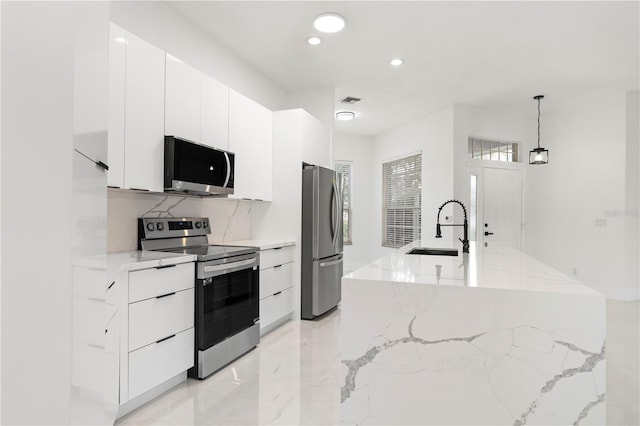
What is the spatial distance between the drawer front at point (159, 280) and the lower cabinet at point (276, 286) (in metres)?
0.96

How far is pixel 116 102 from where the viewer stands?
2.14m

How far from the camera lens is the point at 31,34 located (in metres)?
0.19

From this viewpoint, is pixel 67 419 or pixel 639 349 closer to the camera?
pixel 67 419

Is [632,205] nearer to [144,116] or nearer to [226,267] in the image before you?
[226,267]

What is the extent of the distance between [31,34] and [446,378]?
1.47 meters

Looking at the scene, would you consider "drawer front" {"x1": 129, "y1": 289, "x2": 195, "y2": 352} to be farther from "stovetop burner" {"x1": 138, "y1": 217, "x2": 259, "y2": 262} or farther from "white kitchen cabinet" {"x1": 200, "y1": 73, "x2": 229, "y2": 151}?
"white kitchen cabinet" {"x1": 200, "y1": 73, "x2": 229, "y2": 151}

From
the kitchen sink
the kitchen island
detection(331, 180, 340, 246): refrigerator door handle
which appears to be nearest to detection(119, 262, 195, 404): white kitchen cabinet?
the kitchen island

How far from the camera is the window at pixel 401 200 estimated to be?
254 inches

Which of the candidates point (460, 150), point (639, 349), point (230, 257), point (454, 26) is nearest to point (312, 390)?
point (230, 257)

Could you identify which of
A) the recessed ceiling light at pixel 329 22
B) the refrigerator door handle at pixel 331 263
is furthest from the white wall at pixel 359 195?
the recessed ceiling light at pixel 329 22

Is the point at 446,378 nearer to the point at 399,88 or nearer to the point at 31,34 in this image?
the point at 31,34

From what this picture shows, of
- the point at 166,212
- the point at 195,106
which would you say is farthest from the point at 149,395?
the point at 195,106

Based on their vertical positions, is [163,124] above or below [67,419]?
above

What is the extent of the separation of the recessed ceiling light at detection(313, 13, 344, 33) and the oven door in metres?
2.00
